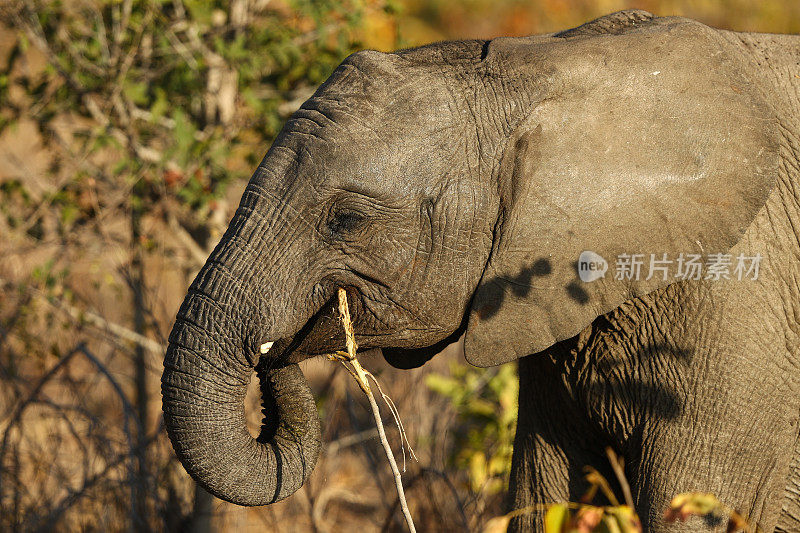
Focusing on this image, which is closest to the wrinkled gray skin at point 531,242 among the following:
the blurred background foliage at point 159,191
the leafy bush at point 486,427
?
the blurred background foliage at point 159,191

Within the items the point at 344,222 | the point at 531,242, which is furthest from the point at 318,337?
the point at 531,242

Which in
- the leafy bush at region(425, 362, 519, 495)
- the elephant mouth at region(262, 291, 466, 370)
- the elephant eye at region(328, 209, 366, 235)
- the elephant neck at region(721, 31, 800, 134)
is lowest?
the leafy bush at region(425, 362, 519, 495)

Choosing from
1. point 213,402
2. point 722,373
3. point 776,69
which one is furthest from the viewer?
point 776,69

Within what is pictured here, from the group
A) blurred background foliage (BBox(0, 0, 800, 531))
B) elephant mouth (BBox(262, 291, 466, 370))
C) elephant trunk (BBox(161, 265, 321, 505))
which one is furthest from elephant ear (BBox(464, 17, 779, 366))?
blurred background foliage (BBox(0, 0, 800, 531))

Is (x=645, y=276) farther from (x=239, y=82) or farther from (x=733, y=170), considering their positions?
(x=239, y=82)

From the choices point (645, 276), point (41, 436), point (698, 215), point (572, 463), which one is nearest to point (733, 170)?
point (698, 215)

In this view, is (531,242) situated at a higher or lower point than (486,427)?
higher

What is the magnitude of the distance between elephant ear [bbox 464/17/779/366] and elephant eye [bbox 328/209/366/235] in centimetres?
43

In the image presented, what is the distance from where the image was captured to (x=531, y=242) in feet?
9.68

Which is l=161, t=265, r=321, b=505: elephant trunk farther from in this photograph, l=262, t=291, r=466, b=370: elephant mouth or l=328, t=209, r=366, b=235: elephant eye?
l=328, t=209, r=366, b=235: elephant eye

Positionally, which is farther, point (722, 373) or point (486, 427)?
point (486, 427)

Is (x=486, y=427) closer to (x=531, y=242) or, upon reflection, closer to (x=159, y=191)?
(x=159, y=191)

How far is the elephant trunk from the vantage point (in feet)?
9.34

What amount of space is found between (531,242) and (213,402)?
3.50ft
